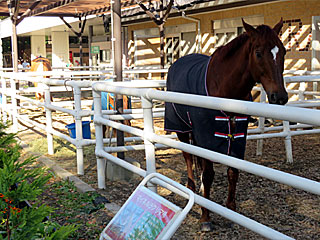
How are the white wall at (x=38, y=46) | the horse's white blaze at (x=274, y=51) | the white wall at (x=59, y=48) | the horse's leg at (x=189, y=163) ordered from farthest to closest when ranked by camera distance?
the white wall at (x=38, y=46), the white wall at (x=59, y=48), the horse's leg at (x=189, y=163), the horse's white blaze at (x=274, y=51)

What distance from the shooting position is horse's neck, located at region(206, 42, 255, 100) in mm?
3670

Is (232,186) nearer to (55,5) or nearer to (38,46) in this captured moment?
(55,5)

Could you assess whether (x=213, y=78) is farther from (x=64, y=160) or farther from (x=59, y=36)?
(x=59, y=36)

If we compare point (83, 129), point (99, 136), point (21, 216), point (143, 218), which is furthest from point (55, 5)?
point (21, 216)

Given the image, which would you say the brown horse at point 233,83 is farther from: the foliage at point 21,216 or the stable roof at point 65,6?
the stable roof at point 65,6

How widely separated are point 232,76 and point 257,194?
1.57m

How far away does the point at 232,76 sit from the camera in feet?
12.3

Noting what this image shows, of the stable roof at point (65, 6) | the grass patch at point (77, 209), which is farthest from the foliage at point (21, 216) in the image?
the stable roof at point (65, 6)

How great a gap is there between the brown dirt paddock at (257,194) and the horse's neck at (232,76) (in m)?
1.13

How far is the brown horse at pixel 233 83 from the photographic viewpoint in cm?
331

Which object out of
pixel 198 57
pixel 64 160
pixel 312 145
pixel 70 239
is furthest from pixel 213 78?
pixel 312 145

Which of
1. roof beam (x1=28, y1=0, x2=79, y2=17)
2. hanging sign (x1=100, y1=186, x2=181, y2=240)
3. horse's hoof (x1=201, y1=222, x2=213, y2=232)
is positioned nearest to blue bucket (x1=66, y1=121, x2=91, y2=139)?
horse's hoof (x1=201, y1=222, x2=213, y2=232)

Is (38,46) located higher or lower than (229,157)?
higher

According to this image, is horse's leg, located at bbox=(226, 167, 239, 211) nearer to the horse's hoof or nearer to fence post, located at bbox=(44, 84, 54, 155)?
the horse's hoof
